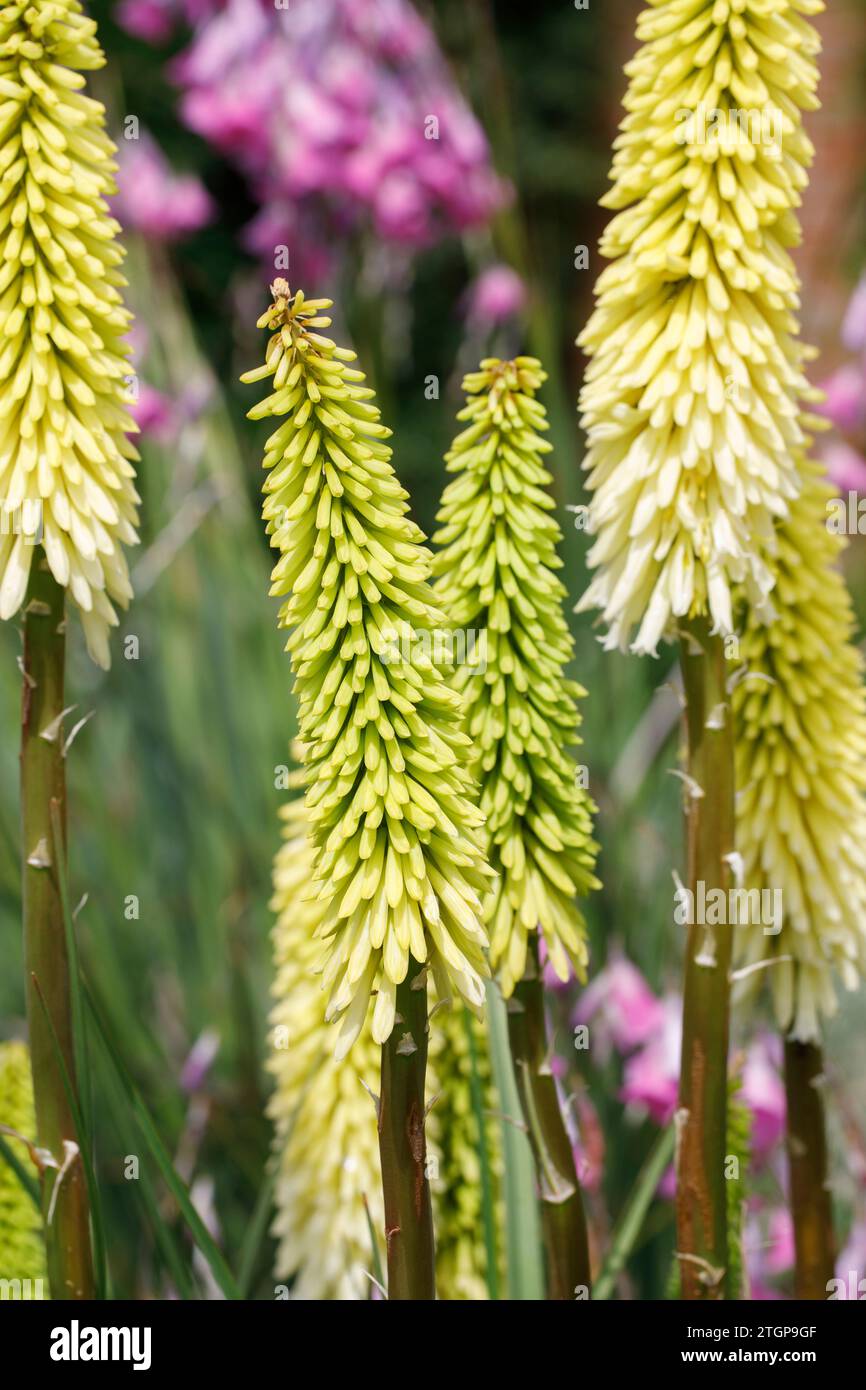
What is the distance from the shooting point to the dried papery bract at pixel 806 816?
5.08 feet

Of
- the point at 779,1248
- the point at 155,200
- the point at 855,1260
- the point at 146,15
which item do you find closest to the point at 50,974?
the point at 855,1260

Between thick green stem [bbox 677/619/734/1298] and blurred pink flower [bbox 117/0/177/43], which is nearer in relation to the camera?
thick green stem [bbox 677/619/734/1298]

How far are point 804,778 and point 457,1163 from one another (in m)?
0.57

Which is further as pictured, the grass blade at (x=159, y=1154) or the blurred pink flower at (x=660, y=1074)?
the blurred pink flower at (x=660, y=1074)

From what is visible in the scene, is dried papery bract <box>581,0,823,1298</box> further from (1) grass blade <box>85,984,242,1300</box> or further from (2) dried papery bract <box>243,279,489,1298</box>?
(1) grass blade <box>85,984,242,1300</box>

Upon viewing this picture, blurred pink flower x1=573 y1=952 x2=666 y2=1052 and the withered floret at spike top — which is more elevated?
the withered floret at spike top

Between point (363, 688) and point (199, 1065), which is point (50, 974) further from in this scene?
point (199, 1065)

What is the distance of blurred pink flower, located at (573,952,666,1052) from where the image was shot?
2.22 meters

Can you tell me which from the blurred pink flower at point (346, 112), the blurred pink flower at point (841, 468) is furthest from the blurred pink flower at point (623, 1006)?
the blurred pink flower at point (346, 112)

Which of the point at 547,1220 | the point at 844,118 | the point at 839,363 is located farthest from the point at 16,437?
the point at 844,118

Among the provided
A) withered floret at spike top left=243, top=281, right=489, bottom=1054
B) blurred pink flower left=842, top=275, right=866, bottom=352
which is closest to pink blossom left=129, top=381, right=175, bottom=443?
blurred pink flower left=842, top=275, right=866, bottom=352

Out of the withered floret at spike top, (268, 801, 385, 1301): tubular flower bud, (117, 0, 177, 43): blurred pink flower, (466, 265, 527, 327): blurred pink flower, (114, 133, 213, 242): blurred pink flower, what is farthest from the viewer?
(117, 0, 177, 43): blurred pink flower

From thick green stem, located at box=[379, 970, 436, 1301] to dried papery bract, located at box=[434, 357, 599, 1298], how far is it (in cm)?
15

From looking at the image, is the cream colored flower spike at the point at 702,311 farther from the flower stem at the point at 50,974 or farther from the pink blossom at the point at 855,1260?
the pink blossom at the point at 855,1260
